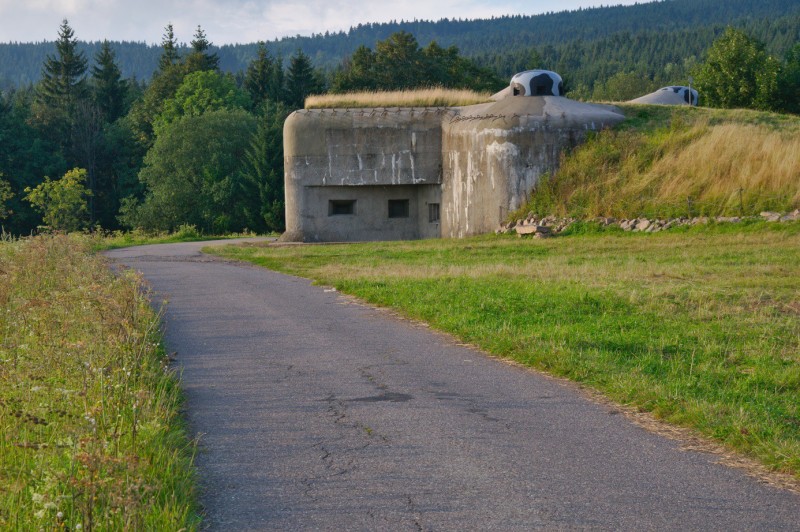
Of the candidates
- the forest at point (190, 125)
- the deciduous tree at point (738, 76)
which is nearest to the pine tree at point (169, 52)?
the forest at point (190, 125)

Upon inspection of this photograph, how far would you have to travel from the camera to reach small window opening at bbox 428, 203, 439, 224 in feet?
119

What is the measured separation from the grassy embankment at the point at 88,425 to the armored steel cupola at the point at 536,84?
85.9 feet

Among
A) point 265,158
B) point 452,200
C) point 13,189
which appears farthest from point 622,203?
point 13,189

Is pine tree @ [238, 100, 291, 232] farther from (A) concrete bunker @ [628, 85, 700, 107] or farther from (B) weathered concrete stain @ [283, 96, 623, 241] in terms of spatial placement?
(A) concrete bunker @ [628, 85, 700, 107]

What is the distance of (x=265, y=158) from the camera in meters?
57.7

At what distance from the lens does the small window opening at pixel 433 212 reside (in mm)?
36219

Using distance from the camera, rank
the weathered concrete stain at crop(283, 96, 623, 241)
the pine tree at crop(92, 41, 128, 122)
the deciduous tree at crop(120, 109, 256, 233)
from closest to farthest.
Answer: the weathered concrete stain at crop(283, 96, 623, 241)
the deciduous tree at crop(120, 109, 256, 233)
the pine tree at crop(92, 41, 128, 122)

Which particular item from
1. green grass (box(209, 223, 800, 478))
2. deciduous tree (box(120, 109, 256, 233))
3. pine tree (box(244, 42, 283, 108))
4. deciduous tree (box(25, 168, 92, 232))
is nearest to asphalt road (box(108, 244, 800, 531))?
green grass (box(209, 223, 800, 478))

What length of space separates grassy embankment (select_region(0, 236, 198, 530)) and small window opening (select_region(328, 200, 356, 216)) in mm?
25983

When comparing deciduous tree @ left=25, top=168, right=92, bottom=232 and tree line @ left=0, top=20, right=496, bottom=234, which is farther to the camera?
tree line @ left=0, top=20, right=496, bottom=234

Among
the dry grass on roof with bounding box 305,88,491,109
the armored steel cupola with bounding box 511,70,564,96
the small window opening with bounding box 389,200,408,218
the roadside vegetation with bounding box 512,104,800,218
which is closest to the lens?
the roadside vegetation with bounding box 512,104,800,218

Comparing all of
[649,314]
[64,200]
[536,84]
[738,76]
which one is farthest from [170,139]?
[649,314]

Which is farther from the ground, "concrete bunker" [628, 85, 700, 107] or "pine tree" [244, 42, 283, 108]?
"pine tree" [244, 42, 283, 108]

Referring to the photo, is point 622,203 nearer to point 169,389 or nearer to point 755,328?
point 755,328
